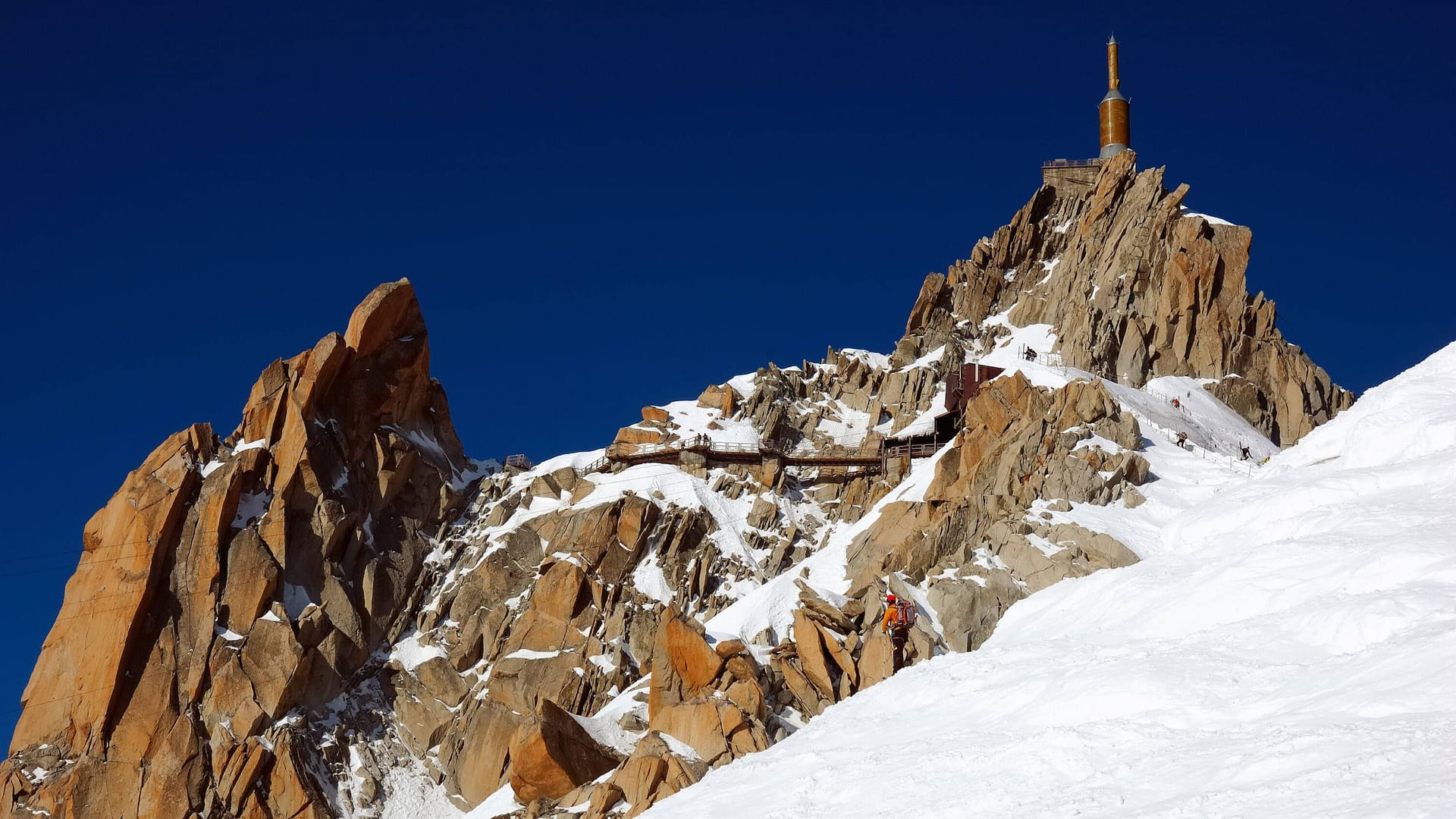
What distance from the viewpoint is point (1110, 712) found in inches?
1430

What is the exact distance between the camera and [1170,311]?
8881 centimetres

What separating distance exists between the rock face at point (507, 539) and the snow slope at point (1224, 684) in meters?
12.7

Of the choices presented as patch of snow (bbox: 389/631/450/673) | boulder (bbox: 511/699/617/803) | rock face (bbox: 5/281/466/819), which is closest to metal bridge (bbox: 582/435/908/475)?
rock face (bbox: 5/281/466/819)

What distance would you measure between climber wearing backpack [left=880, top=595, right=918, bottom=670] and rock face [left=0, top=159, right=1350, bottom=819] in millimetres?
4492

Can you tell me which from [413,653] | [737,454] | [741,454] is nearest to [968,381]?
[741,454]

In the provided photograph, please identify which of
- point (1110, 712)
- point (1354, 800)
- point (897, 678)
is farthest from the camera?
point (897, 678)

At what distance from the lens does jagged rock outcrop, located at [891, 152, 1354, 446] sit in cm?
8638

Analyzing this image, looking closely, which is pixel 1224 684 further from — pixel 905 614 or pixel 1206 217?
pixel 1206 217

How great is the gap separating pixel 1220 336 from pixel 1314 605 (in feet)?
171

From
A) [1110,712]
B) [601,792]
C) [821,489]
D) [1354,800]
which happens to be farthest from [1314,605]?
[821,489]

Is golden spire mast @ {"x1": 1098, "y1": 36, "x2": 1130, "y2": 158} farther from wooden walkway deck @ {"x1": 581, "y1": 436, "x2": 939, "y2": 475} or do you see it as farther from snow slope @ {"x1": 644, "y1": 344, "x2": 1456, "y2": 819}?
snow slope @ {"x1": 644, "y1": 344, "x2": 1456, "y2": 819}

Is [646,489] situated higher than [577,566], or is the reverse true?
[646,489]

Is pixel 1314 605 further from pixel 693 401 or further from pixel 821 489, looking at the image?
pixel 693 401

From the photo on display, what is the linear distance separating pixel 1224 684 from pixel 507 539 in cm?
6105
